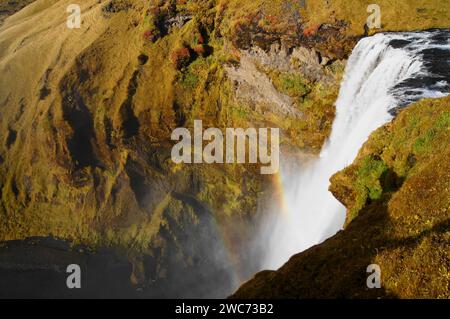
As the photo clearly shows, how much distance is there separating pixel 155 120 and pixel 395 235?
5216cm

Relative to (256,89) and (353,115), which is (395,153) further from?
(256,89)

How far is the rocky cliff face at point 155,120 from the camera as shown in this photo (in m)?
51.9

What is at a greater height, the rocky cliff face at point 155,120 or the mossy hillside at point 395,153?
the mossy hillside at point 395,153

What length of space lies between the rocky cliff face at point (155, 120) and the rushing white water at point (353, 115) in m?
3.93

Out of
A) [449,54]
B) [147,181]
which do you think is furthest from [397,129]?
[147,181]

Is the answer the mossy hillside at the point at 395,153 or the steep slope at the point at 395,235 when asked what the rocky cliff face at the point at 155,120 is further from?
the steep slope at the point at 395,235

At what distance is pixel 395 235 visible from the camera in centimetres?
1339

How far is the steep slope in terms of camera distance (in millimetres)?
11539

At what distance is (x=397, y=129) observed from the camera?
20.7 m

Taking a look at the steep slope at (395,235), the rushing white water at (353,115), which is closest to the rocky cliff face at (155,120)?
the rushing white water at (353,115)

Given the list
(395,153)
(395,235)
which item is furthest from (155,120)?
(395,235)

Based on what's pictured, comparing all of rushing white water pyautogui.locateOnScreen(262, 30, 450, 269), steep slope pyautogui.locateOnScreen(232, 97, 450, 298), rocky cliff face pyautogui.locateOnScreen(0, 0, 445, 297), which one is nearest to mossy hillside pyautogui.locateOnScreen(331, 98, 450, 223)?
steep slope pyautogui.locateOnScreen(232, 97, 450, 298)
